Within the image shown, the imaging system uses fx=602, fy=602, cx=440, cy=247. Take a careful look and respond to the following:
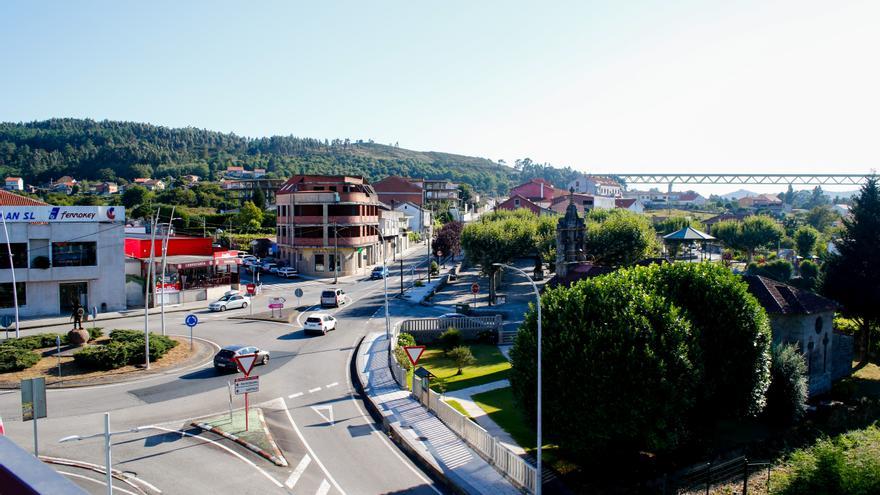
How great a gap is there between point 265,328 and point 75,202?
3737 inches

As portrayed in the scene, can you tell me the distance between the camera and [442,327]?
3903 centimetres

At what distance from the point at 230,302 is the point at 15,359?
66.2ft

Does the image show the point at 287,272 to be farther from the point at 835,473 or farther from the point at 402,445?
the point at 835,473

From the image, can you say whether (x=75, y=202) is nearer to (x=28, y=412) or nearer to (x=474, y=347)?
(x=474, y=347)

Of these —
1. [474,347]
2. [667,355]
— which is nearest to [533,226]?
[474,347]

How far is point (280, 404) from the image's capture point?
1005 inches

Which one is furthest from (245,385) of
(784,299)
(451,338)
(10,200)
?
(10,200)

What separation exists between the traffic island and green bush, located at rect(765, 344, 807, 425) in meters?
19.9

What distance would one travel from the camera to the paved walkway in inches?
876

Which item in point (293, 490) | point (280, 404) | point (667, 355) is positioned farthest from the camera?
point (280, 404)

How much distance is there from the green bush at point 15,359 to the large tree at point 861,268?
46.4 metres

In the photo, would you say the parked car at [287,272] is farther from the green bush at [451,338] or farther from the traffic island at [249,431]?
the traffic island at [249,431]

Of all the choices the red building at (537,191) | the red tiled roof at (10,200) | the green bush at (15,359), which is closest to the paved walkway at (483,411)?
the green bush at (15,359)

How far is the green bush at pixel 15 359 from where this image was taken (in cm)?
2812
